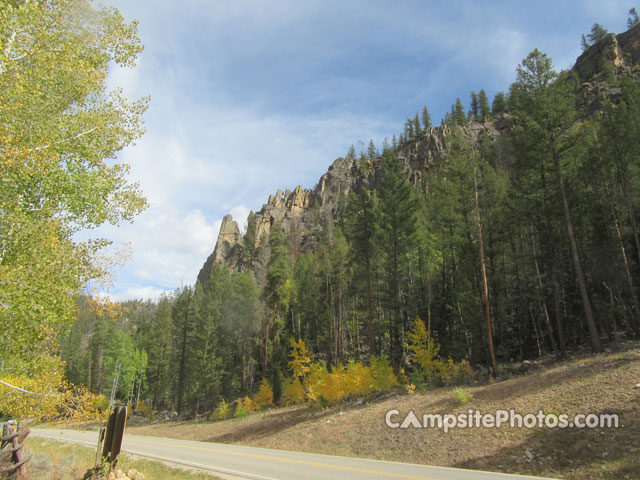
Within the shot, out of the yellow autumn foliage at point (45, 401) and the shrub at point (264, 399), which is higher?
the yellow autumn foliage at point (45, 401)

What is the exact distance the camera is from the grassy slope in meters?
9.16

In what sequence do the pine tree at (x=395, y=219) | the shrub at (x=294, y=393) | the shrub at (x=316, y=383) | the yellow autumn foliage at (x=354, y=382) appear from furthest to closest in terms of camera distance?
the shrub at (x=294, y=393)
the pine tree at (x=395, y=219)
the shrub at (x=316, y=383)
the yellow autumn foliage at (x=354, y=382)

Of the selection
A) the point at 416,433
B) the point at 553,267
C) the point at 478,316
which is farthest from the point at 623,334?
the point at 416,433

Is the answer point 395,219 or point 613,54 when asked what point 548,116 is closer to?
point 395,219

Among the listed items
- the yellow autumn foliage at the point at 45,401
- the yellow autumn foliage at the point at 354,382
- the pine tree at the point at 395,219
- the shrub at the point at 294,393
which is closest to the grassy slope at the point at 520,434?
the yellow autumn foliage at the point at 354,382

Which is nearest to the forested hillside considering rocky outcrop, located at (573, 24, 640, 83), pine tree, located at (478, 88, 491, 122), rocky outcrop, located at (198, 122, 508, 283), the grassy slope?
the grassy slope

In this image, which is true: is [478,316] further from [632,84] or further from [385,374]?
[632,84]

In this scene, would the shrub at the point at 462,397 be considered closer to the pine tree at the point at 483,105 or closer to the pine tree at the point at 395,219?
the pine tree at the point at 395,219

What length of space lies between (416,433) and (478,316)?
10558 millimetres

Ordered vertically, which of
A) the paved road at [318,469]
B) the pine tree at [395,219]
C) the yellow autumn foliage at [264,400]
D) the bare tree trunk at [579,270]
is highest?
the pine tree at [395,219]

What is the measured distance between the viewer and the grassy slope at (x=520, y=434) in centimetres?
916

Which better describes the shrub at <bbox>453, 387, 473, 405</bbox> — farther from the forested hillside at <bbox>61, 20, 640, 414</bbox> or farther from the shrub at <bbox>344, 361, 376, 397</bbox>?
the shrub at <bbox>344, 361, 376, 397</bbox>

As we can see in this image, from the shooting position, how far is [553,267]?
67.5ft

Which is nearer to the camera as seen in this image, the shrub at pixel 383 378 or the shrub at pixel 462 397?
the shrub at pixel 462 397
